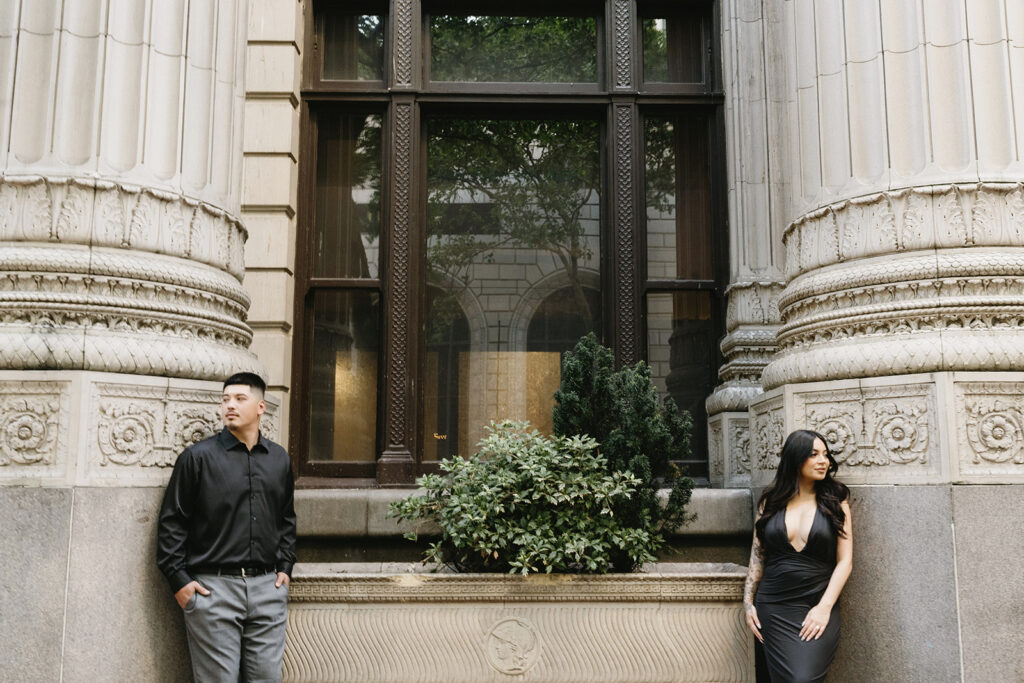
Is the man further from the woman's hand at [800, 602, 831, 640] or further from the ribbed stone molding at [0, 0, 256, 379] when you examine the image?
the woman's hand at [800, 602, 831, 640]

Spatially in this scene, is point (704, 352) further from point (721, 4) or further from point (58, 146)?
point (58, 146)

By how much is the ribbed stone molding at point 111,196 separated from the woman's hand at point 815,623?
3.86 metres

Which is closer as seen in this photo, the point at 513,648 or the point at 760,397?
the point at 513,648

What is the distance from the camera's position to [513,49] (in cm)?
895

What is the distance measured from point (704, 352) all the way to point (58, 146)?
5.70 meters

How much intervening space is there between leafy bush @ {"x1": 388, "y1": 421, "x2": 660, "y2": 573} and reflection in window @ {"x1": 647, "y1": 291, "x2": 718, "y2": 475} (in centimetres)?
277

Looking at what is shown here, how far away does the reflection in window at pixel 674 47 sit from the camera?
891cm

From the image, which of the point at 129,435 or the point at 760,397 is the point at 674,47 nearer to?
the point at 760,397

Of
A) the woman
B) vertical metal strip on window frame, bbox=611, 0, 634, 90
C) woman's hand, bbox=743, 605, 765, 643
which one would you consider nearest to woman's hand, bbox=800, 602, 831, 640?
the woman

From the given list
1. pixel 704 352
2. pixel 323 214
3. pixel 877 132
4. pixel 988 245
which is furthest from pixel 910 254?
pixel 323 214

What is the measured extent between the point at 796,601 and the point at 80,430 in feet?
13.7

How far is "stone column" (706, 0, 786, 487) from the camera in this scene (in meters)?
7.93

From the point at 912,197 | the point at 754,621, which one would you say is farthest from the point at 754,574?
the point at 912,197

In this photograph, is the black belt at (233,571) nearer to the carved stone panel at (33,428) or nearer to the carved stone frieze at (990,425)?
the carved stone panel at (33,428)
